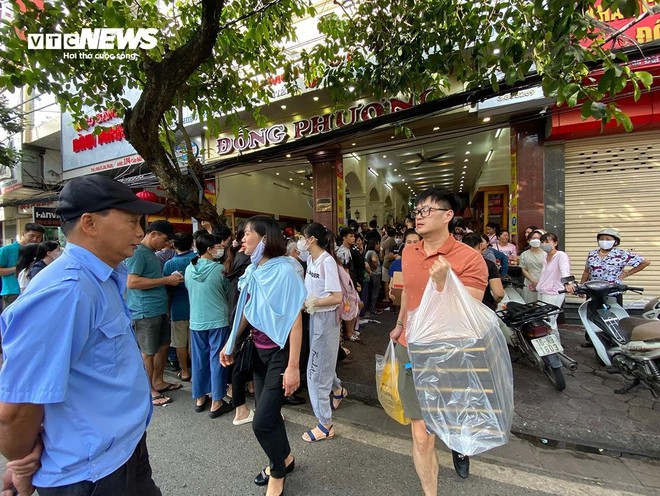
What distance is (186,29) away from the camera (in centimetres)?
443

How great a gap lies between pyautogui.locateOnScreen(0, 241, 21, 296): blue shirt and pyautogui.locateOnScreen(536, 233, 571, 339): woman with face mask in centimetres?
768

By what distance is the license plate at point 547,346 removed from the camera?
3.18 m

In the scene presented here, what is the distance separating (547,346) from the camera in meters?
3.19

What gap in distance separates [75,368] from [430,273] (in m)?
1.60

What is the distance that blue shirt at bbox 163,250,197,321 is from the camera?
3.63m

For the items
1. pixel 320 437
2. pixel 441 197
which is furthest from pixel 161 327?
pixel 441 197

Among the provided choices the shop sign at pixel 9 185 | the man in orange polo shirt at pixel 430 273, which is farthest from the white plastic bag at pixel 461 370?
the shop sign at pixel 9 185

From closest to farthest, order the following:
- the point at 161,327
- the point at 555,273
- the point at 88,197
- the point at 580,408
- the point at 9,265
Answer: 1. the point at 88,197
2. the point at 580,408
3. the point at 161,327
4. the point at 555,273
5. the point at 9,265

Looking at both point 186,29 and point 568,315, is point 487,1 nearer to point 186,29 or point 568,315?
point 186,29

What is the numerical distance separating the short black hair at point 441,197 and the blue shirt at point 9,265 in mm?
5851

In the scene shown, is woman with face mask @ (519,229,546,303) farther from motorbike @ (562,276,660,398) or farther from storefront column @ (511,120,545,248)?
storefront column @ (511,120,545,248)

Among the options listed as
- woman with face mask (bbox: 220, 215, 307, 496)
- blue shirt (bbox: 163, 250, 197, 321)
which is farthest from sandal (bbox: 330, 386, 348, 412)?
blue shirt (bbox: 163, 250, 197, 321)

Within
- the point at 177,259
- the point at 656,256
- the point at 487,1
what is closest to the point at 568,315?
the point at 656,256

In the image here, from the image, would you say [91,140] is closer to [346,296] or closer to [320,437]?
[346,296]
